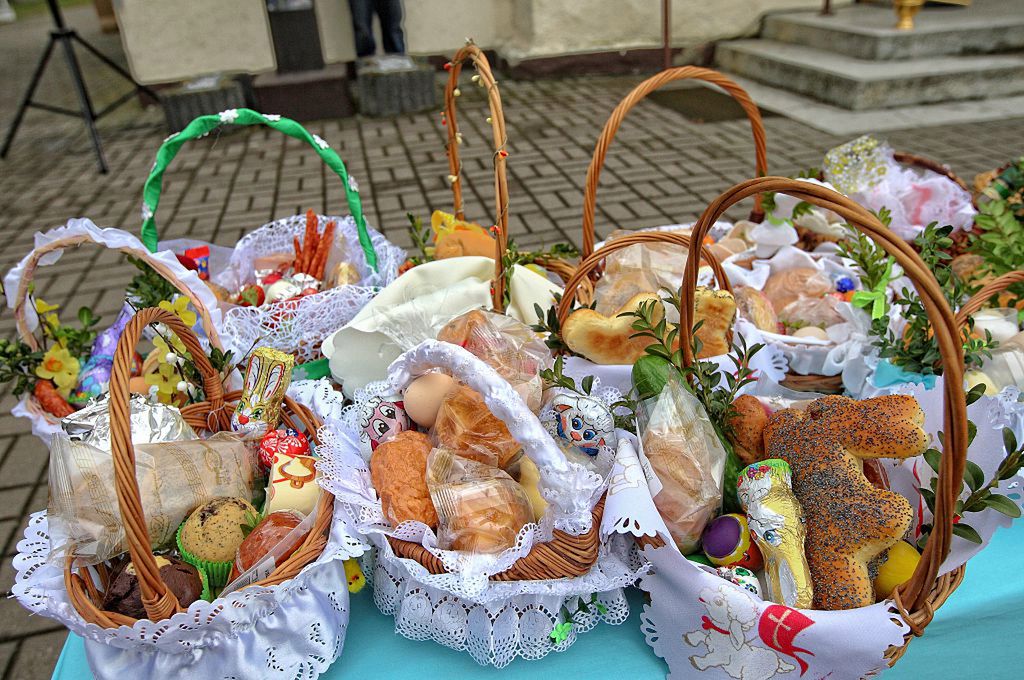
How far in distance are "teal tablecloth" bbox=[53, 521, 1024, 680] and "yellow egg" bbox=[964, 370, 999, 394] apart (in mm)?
256

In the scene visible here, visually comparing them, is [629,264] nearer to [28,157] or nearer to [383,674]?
[383,674]

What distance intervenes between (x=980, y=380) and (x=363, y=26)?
5.83 metres

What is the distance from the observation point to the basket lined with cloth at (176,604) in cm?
89

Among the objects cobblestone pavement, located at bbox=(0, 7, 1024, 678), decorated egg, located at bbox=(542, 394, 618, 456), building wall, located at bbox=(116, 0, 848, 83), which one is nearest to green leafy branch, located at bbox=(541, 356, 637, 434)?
decorated egg, located at bbox=(542, 394, 618, 456)

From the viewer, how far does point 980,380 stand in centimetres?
134

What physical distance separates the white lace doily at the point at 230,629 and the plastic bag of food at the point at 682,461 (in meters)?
0.49

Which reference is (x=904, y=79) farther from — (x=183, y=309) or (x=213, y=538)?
(x=213, y=538)

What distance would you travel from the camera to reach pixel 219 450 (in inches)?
45.9

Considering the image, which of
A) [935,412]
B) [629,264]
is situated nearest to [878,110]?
[629,264]

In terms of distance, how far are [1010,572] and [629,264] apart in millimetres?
991

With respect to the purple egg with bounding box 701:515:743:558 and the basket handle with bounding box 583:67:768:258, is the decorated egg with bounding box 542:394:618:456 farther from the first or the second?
the basket handle with bounding box 583:67:768:258

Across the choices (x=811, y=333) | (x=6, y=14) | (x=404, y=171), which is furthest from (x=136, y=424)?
(x=6, y=14)

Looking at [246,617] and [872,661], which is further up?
[246,617]

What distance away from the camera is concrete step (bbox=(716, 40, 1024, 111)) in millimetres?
5207
